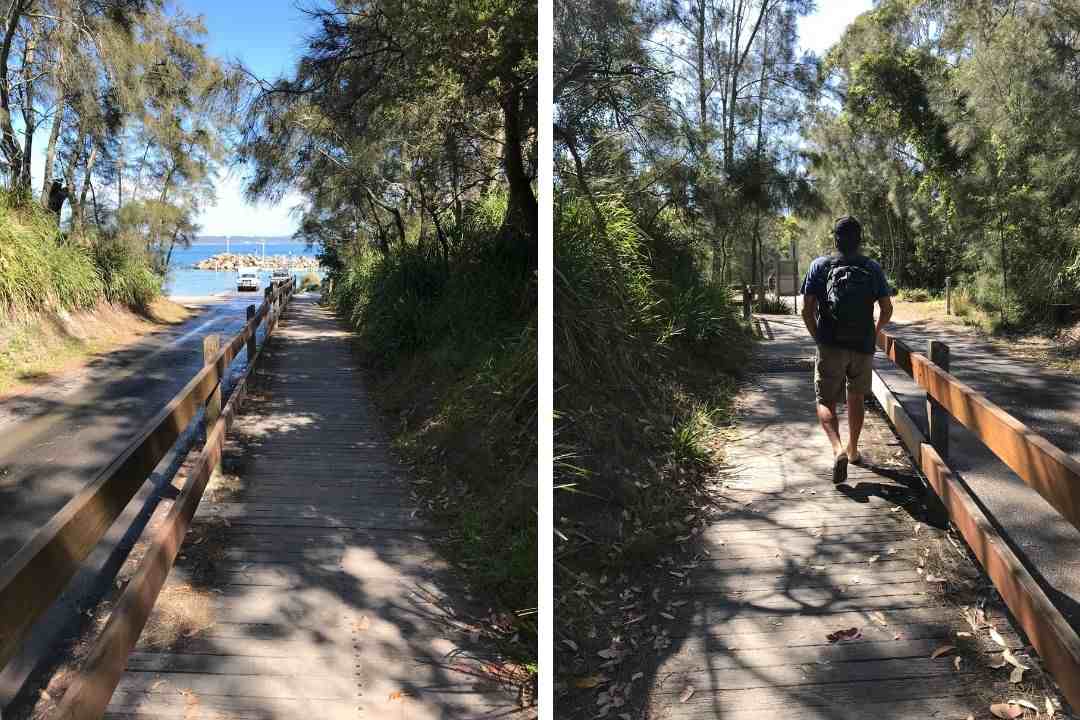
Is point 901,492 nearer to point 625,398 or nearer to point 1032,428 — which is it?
point 1032,428

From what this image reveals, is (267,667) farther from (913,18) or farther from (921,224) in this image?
(913,18)

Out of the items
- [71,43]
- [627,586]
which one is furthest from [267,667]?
[71,43]

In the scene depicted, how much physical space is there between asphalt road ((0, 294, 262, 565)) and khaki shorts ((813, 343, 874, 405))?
2.02 m

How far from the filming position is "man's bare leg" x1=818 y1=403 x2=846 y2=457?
244 cm

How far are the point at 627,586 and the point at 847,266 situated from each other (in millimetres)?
1059

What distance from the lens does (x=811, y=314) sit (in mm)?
2404

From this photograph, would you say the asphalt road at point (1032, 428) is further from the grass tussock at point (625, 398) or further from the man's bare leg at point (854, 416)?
the grass tussock at point (625, 398)

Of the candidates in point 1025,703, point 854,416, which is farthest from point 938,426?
point 1025,703

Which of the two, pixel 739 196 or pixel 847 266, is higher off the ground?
pixel 739 196

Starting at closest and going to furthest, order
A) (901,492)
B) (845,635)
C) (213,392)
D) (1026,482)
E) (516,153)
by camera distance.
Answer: (1026,482), (845,635), (901,492), (213,392), (516,153)

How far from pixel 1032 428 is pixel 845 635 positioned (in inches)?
22.2

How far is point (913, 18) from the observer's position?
1.60m

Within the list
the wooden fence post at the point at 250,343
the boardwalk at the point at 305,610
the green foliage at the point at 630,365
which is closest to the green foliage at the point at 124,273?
the boardwalk at the point at 305,610

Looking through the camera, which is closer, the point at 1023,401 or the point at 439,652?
the point at 1023,401
